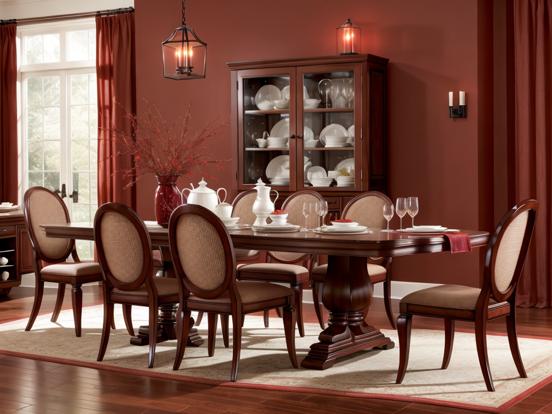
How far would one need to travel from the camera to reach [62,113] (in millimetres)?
8531

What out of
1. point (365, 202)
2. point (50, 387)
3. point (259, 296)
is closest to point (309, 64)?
point (365, 202)

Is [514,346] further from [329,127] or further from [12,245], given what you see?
[12,245]

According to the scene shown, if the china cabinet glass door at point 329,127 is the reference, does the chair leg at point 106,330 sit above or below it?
below

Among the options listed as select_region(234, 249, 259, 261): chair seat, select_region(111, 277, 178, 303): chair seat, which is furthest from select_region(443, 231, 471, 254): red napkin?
select_region(234, 249, 259, 261): chair seat

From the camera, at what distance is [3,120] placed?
862cm

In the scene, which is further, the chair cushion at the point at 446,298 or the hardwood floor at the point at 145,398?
the chair cushion at the point at 446,298

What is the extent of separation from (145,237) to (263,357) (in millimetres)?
856

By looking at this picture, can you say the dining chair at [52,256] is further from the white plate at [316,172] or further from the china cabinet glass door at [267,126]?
the white plate at [316,172]

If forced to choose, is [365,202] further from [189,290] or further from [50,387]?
[50,387]

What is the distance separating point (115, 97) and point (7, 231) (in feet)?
5.06

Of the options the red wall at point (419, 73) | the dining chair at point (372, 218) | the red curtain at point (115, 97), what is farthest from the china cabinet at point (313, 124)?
the red curtain at point (115, 97)

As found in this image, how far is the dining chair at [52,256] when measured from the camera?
548 cm

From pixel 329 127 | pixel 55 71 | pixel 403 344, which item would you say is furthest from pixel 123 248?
pixel 55 71

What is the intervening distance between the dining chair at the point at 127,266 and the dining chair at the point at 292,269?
0.72 meters
